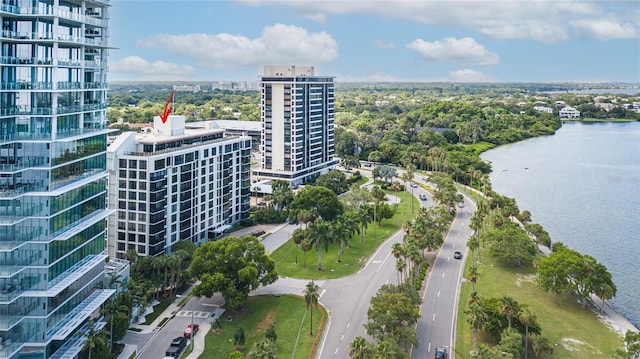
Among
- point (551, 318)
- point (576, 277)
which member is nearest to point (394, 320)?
point (551, 318)

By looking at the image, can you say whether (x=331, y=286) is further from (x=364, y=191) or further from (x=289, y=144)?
(x=289, y=144)

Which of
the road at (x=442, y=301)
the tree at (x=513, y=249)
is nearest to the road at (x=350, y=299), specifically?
the road at (x=442, y=301)

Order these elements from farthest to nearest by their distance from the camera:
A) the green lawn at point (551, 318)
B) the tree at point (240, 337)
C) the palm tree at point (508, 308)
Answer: the green lawn at point (551, 318), the tree at point (240, 337), the palm tree at point (508, 308)

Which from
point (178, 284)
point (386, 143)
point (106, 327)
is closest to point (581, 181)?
point (386, 143)

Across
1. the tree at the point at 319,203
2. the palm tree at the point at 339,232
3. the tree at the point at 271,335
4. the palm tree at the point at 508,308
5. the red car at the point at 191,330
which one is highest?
the tree at the point at 319,203

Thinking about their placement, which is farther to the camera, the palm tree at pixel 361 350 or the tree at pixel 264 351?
the palm tree at pixel 361 350

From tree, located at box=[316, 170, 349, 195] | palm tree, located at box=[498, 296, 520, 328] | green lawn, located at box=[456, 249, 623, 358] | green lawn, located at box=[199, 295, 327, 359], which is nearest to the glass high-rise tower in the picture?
green lawn, located at box=[199, 295, 327, 359]

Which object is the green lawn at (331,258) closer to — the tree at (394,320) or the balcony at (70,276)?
the tree at (394,320)
